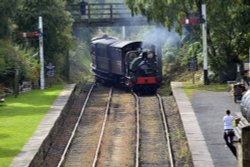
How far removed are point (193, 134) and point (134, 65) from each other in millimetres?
15905

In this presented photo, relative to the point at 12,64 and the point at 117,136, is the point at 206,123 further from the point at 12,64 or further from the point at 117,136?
the point at 12,64

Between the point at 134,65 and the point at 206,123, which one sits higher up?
the point at 134,65

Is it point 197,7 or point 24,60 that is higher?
point 197,7

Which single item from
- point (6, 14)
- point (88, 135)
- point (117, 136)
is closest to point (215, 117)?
point (117, 136)

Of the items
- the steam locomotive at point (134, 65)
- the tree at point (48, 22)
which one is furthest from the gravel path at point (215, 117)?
the tree at point (48, 22)

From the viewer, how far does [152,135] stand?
2805cm

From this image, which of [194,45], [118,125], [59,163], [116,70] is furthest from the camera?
[194,45]

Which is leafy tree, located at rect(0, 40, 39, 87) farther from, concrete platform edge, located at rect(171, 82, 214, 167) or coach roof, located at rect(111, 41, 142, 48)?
concrete platform edge, located at rect(171, 82, 214, 167)

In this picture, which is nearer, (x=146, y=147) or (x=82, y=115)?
(x=146, y=147)

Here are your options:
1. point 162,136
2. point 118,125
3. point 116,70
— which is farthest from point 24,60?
point 162,136

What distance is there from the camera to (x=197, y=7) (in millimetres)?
42656

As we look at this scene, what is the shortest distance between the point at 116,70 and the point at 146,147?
762 inches

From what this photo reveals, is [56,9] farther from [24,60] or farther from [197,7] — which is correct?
[197,7]

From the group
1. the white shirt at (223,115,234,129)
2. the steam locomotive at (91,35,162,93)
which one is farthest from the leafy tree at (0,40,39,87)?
the white shirt at (223,115,234,129)
